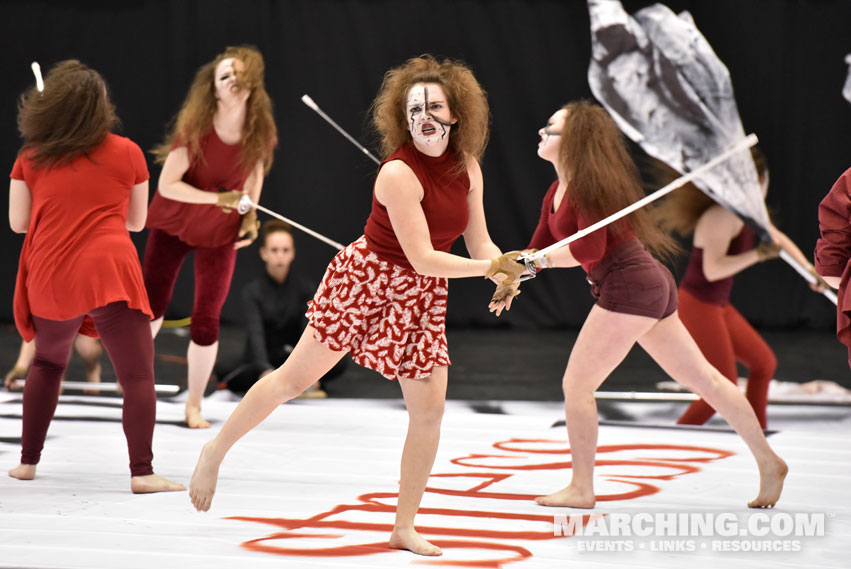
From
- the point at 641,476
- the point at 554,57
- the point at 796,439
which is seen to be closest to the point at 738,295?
the point at 554,57

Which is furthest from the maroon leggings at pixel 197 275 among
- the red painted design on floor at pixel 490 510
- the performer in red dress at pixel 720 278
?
the performer in red dress at pixel 720 278

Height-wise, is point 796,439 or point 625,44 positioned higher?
point 625,44

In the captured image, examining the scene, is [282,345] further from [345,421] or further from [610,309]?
[610,309]

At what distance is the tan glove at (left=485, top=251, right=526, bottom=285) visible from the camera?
2670 millimetres

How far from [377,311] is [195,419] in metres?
1.95

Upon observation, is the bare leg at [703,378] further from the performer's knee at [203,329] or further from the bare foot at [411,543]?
the performer's knee at [203,329]

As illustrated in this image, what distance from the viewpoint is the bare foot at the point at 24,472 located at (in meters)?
3.54

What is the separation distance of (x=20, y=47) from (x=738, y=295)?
6224mm

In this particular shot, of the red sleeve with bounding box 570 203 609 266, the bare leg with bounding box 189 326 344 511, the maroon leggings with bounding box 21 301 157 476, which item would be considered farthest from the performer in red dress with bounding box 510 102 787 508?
the maroon leggings with bounding box 21 301 157 476

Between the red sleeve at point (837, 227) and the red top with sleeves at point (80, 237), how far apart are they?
2.06 meters

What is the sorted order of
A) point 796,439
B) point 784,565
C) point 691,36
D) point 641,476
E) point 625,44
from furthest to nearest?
point 691,36, point 625,44, point 796,439, point 641,476, point 784,565

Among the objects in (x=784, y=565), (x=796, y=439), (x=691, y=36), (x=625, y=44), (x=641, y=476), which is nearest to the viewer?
(x=784, y=565)

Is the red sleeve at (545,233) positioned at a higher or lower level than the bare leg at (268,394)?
higher

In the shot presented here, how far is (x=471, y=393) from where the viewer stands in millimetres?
5742
